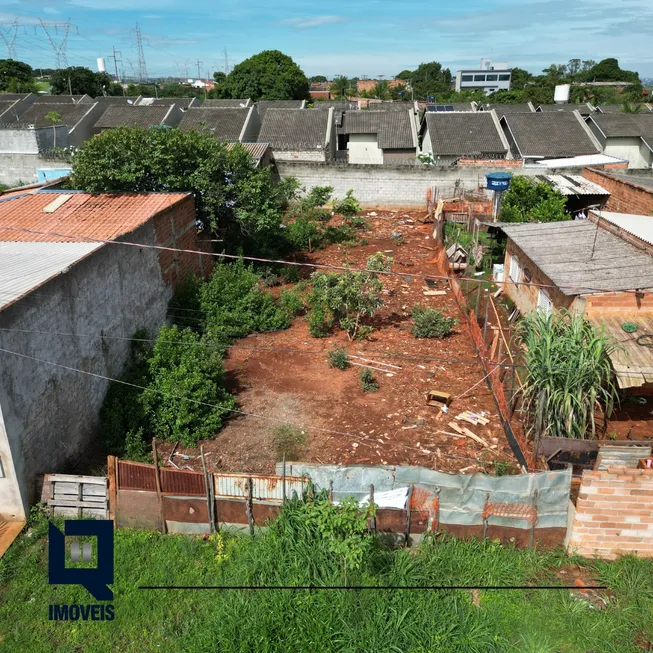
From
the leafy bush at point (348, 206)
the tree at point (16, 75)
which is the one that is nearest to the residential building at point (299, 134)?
the leafy bush at point (348, 206)

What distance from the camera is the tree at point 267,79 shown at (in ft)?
175

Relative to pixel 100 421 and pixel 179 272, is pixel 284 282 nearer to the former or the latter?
pixel 179 272

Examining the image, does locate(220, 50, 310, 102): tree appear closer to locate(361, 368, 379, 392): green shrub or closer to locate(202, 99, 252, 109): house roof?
locate(202, 99, 252, 109): house roof

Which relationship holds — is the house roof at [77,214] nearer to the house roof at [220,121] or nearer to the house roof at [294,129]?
the house roof at [294,129]

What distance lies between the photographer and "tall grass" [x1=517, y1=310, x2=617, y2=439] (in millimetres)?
7887

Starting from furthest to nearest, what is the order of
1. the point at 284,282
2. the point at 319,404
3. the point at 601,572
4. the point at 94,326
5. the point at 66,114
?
1. the point at 66,114
2. the point at 284,282
3. the point at 319,404
4. the point at 94,326
5. the point at 601,572

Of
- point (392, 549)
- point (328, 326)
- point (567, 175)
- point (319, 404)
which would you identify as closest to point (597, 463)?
point (392, 549)

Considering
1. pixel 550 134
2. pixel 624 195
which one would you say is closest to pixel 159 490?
pixel 624 195

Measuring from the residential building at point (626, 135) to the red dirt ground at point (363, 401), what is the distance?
2291 centimetres

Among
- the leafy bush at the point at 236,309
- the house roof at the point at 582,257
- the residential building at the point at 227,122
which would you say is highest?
the residential building at the point at 227,122

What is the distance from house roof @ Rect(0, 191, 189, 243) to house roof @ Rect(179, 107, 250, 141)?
58.1 feet

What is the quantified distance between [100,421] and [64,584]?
3282 millimetres

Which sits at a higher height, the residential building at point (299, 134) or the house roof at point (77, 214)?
the residential building at point (299, 134)

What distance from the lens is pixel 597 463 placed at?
22.0 ft
